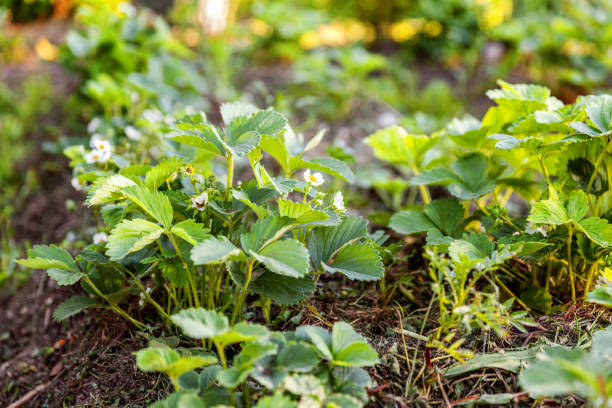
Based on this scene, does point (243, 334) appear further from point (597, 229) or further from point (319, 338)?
point (597, 229)

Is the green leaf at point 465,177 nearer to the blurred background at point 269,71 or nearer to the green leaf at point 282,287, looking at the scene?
the blurred background at point 269,71

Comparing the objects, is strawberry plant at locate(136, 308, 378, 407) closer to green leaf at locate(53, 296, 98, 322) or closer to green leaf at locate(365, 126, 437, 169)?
green leaf at locate(53, 296, 98, 322)

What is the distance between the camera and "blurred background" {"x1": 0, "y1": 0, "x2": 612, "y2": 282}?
2.11 m

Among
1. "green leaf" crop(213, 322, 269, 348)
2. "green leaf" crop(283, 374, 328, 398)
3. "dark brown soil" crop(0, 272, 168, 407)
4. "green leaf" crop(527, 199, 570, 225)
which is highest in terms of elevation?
"green leaf" crop(527, 199, 570, 225)

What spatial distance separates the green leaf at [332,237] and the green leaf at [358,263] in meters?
0.02

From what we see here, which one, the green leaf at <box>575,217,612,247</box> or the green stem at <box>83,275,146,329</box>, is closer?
the green leaf at <box>575,217,612,247</box>

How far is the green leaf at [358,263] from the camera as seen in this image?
1.09m

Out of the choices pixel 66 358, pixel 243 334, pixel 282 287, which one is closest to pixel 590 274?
pixel 282 287

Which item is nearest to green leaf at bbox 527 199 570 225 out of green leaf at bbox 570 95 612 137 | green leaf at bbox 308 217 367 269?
green leaf at bbox 570 95 612 137

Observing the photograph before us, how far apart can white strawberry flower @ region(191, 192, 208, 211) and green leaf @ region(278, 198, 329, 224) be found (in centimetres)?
19

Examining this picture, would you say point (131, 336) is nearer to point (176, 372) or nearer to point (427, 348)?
point (176, 372)

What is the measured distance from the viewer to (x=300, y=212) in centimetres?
104

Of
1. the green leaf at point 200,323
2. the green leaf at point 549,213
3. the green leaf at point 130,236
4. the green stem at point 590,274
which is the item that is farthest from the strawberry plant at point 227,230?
the green stem at point 590,274

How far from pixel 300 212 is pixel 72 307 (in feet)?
2.18
